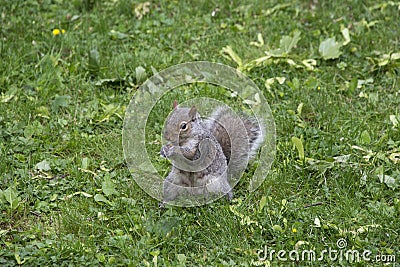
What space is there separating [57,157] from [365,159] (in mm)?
1737

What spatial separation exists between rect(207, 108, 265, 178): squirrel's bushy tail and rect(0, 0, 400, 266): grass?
164 mm

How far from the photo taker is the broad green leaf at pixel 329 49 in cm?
433

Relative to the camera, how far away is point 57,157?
11.4ft

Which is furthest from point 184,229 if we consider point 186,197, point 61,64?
point 61,64

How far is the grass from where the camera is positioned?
9.37 feet

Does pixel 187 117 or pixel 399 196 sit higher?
pixel 187 117

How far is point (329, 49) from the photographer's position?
14.3 feet

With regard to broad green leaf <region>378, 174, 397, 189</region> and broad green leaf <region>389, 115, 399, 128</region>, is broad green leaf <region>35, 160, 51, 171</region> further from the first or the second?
broad green leaf <region>389, 115, 399, 128</region>

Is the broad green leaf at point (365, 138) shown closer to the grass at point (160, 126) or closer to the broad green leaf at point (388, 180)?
the grass at point (160, 126)

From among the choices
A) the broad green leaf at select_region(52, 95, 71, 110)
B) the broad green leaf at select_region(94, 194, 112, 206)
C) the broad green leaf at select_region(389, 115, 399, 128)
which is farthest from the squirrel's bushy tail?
the broad green leaf at select_region(52, 95, 71, 110)

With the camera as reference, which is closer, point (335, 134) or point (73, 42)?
point (335, 134)

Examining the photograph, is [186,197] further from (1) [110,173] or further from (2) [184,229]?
(1) [110,173]

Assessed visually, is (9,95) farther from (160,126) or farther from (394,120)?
(394,120)

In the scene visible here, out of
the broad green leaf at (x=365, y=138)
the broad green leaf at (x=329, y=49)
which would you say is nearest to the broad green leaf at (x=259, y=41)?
the broad green leaf at (x=329, y=49)
